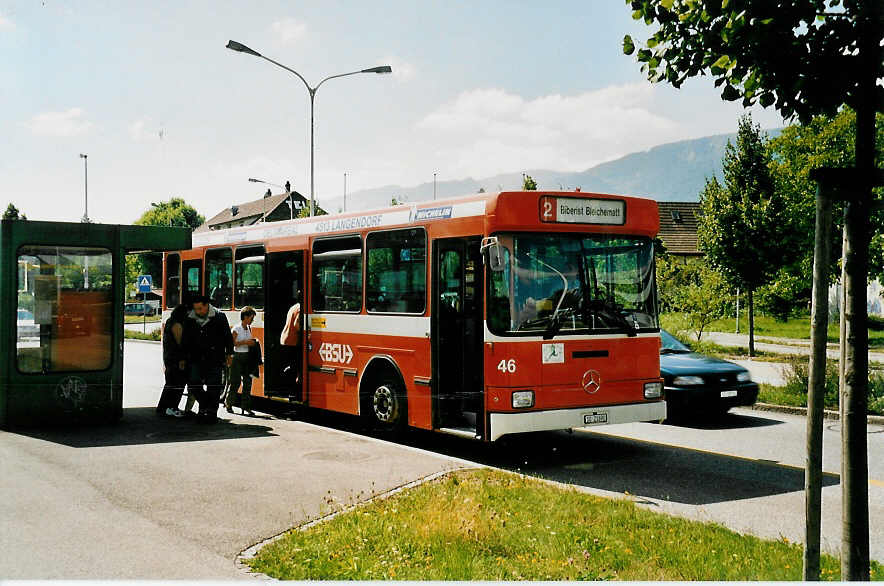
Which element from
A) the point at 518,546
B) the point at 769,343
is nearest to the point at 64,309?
the point at 518,546

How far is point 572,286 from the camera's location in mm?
9680

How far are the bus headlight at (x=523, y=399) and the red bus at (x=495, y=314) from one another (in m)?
0.01

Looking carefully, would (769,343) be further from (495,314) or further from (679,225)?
(679,225)

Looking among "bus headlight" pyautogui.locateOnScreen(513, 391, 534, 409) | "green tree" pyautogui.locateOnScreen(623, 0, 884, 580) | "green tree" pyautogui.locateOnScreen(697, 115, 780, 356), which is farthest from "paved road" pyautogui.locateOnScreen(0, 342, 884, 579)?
"green tree" pyautogui.locateOnScreen(697, 115, 780, 356)

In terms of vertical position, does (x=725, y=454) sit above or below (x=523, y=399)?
below

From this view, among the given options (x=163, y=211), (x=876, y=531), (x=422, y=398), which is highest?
(x=163, y=211)

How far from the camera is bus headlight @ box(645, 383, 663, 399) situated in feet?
33.5

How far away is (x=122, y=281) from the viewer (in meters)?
12.3

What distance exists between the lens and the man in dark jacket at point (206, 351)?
40.7ft

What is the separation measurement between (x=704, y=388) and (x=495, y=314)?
4.86m

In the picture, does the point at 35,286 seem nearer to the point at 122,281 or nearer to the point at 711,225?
the point at 122,281

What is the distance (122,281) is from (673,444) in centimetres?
797

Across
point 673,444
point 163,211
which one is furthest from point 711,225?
point 163,211

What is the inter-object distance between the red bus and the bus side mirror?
1cm
